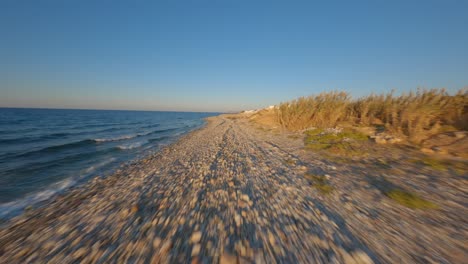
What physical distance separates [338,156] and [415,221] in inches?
141

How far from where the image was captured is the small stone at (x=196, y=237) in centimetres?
228

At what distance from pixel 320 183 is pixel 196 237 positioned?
3035 mm

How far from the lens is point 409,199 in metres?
2.95

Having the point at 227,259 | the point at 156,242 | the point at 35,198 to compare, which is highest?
the point at 227,259

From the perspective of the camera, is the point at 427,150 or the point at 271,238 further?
the point at 427,150

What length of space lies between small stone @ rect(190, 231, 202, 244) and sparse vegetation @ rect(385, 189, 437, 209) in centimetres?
348

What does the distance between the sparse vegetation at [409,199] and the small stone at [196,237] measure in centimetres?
348

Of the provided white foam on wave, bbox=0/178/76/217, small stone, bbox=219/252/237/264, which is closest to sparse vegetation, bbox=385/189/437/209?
small stone, bbox=219/252/237/264

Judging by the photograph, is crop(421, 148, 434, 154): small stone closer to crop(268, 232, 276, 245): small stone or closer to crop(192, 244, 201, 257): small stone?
crop(268, 232, 276, 245): small stone

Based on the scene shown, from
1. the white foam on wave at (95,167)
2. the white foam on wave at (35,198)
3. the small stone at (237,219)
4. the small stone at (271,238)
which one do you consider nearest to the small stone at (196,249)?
the small stone at (237,219)

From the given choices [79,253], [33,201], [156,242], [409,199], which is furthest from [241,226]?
[33,201]

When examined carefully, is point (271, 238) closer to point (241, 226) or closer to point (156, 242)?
point (241, 226)

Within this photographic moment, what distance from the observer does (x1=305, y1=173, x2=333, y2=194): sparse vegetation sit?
3535 mm

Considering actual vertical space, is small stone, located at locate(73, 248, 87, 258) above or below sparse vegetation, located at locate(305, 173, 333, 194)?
below
